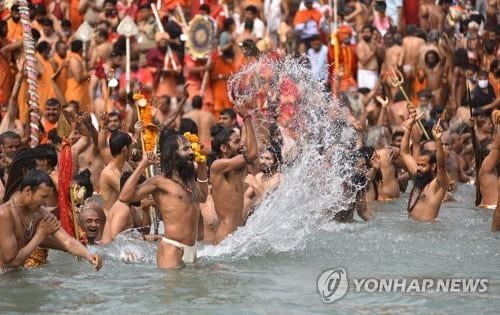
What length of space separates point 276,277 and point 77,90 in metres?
8.85

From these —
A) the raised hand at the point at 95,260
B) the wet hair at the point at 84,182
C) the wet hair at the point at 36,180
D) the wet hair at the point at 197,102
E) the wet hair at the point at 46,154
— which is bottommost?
the raised hand at the point at 95,260

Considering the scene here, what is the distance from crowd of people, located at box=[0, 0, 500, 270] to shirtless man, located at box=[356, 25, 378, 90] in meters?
0.02

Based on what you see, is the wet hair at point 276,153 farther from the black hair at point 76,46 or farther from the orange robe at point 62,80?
the black hair at point 76,46

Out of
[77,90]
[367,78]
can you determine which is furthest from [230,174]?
[367,78]

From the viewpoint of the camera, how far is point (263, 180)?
43.2 ft

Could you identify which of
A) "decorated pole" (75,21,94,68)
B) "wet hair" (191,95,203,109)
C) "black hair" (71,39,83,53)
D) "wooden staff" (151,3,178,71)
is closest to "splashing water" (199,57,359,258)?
"wet hair" (191,95,203,109)

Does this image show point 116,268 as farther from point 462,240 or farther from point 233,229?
point 462,240

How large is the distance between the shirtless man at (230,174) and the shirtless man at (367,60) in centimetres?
802

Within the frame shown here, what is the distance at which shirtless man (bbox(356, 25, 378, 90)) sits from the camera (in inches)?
778

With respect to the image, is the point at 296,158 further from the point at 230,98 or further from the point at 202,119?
the point at 202,119

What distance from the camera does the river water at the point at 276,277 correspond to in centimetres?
993

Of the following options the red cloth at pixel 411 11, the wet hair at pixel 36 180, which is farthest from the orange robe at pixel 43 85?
the wet hair at pixel 36 180

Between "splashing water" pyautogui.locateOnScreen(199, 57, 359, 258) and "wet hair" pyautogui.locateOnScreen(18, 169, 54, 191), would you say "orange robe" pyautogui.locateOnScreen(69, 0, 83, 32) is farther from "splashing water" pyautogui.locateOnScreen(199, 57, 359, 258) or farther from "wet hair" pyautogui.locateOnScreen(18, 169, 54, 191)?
"wet hair" pyautogui.locateOnScreen(18, 169, 54, 191)

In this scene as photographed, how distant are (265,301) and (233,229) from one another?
72.8 inches
